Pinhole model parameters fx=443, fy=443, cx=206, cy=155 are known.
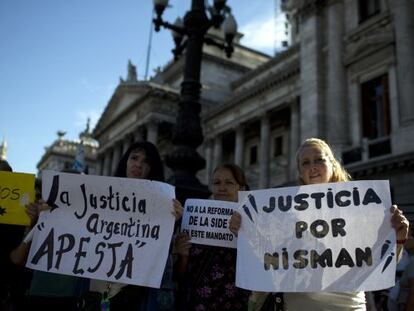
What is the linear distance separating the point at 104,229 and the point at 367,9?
700 inches

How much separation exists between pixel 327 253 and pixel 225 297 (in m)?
0.86

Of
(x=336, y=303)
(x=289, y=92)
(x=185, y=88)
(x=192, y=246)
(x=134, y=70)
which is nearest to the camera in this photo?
(x=336, y=303)

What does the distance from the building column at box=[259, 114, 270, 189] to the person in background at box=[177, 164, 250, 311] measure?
2470cm

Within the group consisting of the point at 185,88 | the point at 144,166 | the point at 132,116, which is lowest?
the point at 144,166

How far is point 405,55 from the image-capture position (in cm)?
1550

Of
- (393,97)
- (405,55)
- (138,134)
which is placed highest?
(138,134)

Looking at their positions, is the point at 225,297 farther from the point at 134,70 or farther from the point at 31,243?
the point at 134,70

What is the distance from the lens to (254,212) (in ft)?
9.91

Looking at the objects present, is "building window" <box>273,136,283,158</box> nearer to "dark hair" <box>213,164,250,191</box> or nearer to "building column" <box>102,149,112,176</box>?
"building column" <box>102,149,112,176</box>

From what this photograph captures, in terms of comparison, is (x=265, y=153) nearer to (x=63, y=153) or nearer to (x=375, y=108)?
(x=375, y=108)

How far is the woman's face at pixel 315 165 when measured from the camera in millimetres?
2959

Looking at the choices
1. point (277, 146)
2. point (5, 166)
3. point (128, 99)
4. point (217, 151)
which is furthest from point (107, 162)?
point (5, 166)

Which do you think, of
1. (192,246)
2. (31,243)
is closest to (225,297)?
(192,246)

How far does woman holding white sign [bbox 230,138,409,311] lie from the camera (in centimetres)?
260
